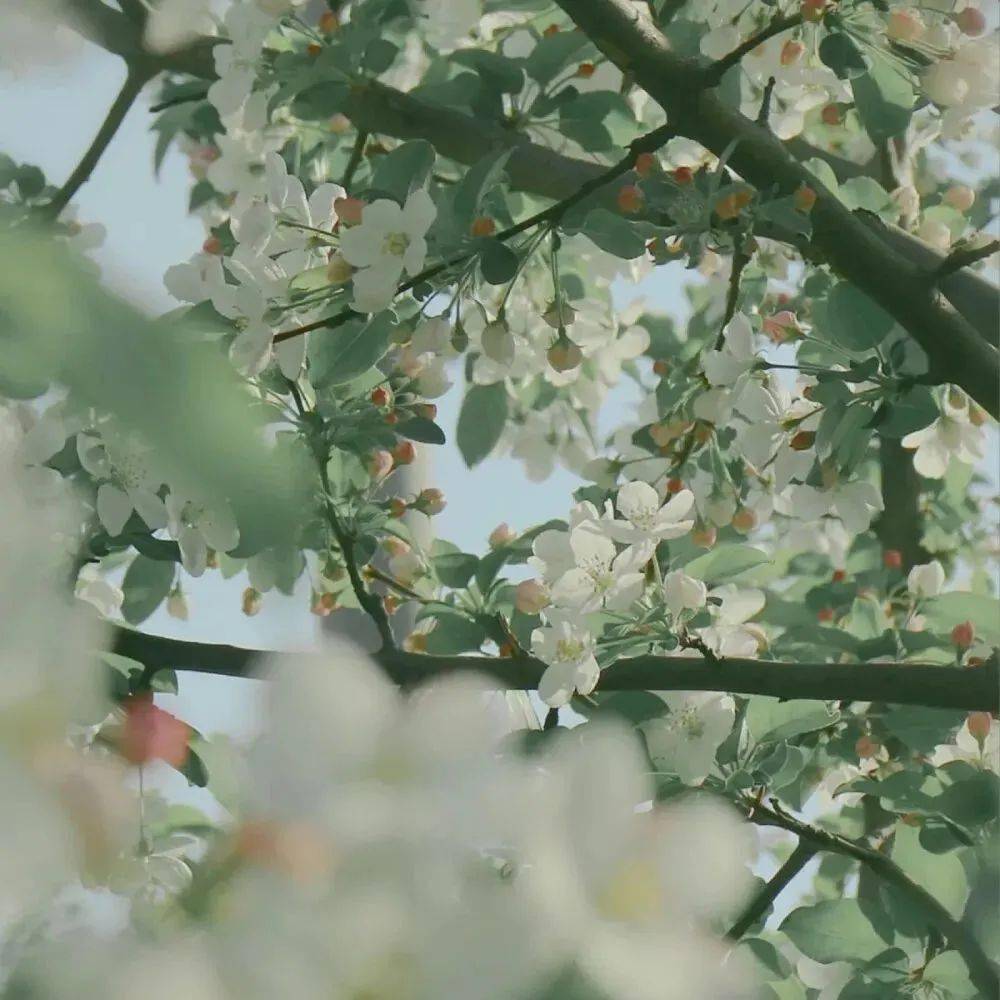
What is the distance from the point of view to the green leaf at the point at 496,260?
90 centimetres

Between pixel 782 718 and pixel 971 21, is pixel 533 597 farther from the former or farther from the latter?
pixel 971 21

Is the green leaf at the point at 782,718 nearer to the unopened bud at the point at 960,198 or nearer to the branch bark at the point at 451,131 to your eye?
the branch bark at the point at 451,131

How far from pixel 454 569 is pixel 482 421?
36cm

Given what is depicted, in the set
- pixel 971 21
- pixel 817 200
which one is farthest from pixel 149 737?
pixel 971 21

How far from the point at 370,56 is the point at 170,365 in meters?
1.11

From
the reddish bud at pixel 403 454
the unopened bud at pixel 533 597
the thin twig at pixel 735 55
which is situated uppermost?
the thin twig at pixel 735 55

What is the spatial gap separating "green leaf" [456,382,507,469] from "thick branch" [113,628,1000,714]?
529mm

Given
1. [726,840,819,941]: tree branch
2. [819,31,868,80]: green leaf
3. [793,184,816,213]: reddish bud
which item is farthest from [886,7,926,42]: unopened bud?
[726,840,819,941]: tree branch

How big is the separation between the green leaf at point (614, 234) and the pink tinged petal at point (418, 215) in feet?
0.45

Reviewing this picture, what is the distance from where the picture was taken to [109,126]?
127cm

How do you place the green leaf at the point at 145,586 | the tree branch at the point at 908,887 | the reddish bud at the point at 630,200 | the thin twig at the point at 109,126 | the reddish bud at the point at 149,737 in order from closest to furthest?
1. the reddish bud at the point at 149,737
2. the tree branch at the point at 908,887
3. the reddish bud at the point at 630,200
4. the green leaf at the point at 145,586
5. the thin twig at the point at 109,126

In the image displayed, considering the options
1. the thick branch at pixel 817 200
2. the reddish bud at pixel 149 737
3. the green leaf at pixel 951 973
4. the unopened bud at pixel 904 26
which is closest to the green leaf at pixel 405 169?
the thick branch at pixel 817 200

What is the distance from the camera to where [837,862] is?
4.48ft

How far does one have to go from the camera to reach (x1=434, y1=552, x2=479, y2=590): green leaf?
1.03 metres
